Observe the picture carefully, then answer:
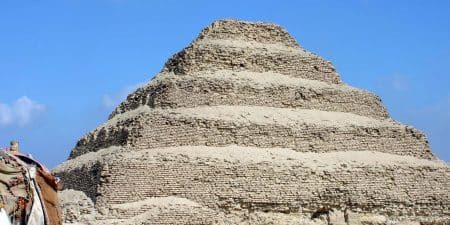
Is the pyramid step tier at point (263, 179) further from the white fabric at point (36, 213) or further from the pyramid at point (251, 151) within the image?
the white fabric at point (36, 213)

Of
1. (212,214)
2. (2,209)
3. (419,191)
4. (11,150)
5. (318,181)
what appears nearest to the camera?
(2,209)

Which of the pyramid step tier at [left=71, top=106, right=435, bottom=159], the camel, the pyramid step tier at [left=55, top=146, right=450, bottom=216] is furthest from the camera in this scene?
the pyramid step tier at [left=71, top=106, right=435, bottom=159]

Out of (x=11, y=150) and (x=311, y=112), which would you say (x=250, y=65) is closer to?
(x=311, y=112)

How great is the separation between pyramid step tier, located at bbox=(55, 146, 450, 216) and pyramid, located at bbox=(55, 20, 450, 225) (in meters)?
0.04

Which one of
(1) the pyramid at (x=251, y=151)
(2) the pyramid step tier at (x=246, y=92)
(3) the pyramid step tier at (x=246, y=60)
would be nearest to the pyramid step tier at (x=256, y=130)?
(1) the pyramid at (x=251, y=151)

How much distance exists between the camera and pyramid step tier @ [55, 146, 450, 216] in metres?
23.2

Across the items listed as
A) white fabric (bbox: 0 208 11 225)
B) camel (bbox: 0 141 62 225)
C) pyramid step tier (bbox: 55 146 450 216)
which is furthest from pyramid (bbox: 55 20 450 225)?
white fabric (bbox: 0 208 11 225)

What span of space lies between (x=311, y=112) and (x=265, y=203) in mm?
4527

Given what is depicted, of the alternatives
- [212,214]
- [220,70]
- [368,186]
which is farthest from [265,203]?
[220,70]

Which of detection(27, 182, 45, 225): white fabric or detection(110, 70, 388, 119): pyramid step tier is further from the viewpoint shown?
detection(110, 70, 388, 119): pyramid step tier

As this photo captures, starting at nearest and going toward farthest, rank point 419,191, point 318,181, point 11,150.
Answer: point 11,150 < point 318,181 < point 419,191

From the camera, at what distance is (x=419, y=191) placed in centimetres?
2669

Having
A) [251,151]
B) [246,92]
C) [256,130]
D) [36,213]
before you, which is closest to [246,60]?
[246,92]

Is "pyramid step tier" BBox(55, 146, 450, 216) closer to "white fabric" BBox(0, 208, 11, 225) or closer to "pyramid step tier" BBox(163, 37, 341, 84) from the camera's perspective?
"pyramid step tier" BBox(163, 37, 341, 84)
